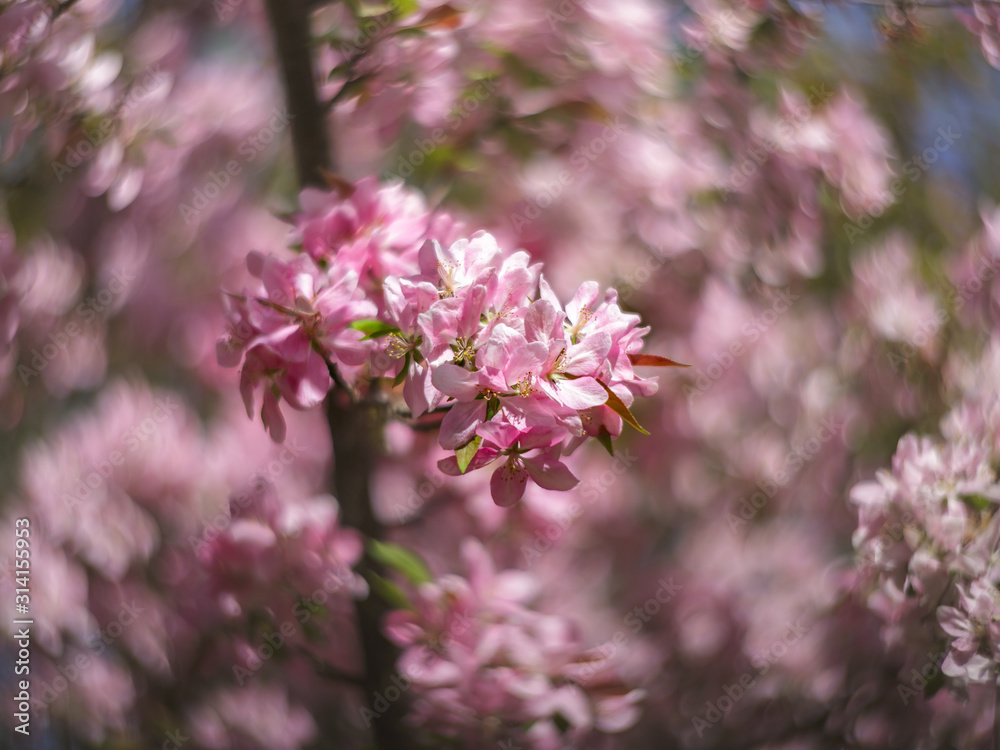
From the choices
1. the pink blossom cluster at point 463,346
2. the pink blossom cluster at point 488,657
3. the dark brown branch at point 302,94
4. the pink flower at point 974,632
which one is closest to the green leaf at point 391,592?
the pink blossom cluster at point 488,657

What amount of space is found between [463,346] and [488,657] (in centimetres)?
38

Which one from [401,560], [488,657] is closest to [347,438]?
[401,560]

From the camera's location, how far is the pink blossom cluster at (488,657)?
718 mm

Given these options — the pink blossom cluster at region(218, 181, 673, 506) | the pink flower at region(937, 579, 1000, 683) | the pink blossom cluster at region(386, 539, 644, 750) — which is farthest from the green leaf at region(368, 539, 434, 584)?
the pink flower at region(937, 579, 1000, 683)

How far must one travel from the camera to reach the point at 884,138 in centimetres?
Answer: 94

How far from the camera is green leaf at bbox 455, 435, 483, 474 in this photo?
1.46ft

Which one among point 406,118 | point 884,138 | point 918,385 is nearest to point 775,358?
point 918,385

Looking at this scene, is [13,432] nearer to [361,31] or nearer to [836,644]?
[361,31]

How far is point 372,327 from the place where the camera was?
1.72 ft

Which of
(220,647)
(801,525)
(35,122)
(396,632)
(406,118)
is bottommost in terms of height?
(801,525)

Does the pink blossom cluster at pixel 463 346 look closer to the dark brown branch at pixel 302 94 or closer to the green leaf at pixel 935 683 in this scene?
the dark brown branch at pixel 302 94

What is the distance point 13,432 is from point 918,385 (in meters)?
1.09

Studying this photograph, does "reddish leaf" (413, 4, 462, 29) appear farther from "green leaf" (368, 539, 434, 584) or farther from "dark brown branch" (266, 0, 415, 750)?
"green leaf" (368, 539, 434, 584)

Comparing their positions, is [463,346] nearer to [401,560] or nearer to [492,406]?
[492,406]
